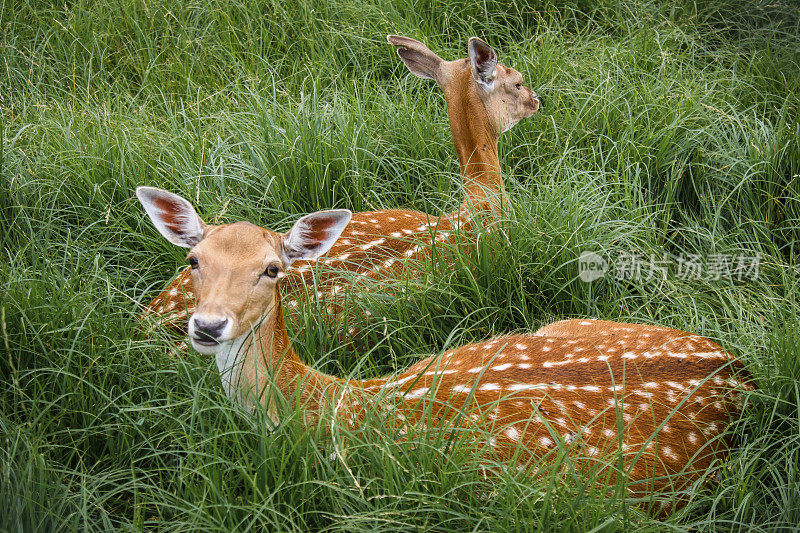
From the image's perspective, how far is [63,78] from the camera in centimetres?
546

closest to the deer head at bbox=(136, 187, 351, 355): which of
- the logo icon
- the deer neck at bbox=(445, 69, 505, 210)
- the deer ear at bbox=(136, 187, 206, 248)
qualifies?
the deer ear at bbox=(136, 187, 206, 248)

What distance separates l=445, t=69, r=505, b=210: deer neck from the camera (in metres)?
4.42

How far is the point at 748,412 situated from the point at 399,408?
130 cm

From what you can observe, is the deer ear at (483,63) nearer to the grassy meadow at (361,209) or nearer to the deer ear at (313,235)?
the grassy meadow at (361,209)

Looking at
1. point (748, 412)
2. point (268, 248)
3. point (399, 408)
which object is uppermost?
point (268, 248)

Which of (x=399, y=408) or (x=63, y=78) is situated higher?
(x=63, y=78)

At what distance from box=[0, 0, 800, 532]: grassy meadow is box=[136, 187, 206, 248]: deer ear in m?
0.45

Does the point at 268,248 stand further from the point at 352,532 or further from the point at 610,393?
the point at 610,393

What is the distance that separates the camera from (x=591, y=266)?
12.5 ft

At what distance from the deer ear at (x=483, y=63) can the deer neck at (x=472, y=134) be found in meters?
0.06

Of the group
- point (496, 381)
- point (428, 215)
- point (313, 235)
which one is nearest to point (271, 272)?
point (313, 235)

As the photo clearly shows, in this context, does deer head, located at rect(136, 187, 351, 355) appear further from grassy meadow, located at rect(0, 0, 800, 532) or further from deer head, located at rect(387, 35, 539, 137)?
deer head, located at rect(387, 35, 539, 137)

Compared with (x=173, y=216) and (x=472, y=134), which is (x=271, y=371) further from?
(x=472, y=134)

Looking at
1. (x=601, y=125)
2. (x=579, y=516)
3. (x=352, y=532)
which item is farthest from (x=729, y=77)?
(x=352, y=532)
